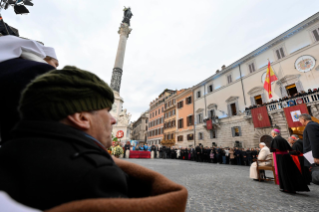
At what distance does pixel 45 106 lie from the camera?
62cm

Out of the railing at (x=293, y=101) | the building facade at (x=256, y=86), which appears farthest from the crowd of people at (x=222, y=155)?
the railing at (x=293, y=101)

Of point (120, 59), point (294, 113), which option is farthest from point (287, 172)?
point (120, 59)

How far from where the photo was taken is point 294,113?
1230cm

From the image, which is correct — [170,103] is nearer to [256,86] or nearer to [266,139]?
[256,86]

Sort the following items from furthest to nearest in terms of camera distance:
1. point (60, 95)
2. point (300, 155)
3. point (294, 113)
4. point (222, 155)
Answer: point (222, 155)
point (294, 113)
point (300, 155)
point (60, 95)

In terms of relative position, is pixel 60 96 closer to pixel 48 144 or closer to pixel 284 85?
pixel 48 144

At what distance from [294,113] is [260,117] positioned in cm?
277

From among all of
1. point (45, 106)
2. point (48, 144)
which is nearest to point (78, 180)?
point (48, 144)

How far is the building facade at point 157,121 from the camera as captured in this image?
35559 mm

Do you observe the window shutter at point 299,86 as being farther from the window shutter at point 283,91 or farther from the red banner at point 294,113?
the red banner at point 294,113

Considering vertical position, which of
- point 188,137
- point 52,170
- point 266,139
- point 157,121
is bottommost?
point 52,170

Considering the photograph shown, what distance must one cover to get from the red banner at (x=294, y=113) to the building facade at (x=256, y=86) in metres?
0.59

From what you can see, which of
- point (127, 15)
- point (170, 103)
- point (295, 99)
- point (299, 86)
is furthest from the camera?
point (170, 103)

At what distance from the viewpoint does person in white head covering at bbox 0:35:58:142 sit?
768 millimetres
